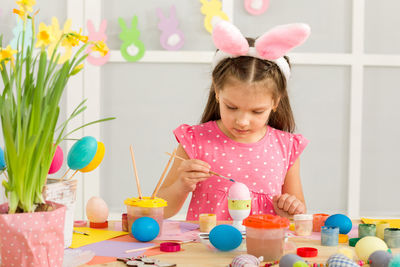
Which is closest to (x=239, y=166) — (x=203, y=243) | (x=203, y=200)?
(x=203, y=200)

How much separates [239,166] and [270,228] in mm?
692

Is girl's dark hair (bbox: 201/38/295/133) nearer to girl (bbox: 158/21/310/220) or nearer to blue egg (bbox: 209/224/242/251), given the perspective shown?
girl (bbox: 158/21/310/220)

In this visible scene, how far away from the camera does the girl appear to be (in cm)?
133

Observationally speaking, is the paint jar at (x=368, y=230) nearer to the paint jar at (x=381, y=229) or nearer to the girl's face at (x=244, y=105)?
the paint jar at (x=381, y=229)

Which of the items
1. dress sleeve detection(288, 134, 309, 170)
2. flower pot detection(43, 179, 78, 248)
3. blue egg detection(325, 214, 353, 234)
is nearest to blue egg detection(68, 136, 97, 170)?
flower pot detection(43, 179, 78, 248)

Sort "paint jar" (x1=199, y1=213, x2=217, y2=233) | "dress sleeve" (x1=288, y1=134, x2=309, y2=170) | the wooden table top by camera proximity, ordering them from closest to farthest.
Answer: the wooden table top → "paint jar" (x1=199, y1=213, x2=217, y2=233) → "dress sleeve" (x1=288, y1=134, x2=309, y2=170)

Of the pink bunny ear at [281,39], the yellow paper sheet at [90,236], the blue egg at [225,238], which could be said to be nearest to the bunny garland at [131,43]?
the pink bunny ear at [281,39]

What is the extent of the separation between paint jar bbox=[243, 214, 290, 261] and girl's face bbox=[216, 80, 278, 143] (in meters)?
0.51

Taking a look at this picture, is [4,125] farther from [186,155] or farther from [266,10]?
[266,10]

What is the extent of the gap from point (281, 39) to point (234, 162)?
498 mm

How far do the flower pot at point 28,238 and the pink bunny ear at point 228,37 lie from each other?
63cm

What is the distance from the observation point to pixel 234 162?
1627 millimetres

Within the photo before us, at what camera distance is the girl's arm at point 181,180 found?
132 centimetres

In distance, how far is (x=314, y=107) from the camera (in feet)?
10.4
